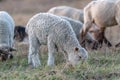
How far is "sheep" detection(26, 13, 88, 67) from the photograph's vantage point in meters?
11.8

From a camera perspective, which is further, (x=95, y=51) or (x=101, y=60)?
(x=95, y=51)

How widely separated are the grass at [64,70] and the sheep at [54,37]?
0.25 metres

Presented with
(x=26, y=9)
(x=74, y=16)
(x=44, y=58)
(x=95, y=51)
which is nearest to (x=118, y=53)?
(x=95, y=51)

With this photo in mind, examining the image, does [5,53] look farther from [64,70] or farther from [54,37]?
[64,70]

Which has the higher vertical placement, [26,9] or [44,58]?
[26,9]

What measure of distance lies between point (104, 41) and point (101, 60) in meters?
3.95

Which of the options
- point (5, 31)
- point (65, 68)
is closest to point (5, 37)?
point (5, 31)

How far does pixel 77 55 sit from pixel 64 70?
740mm

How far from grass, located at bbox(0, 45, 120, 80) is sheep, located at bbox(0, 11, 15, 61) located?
0.61 ft

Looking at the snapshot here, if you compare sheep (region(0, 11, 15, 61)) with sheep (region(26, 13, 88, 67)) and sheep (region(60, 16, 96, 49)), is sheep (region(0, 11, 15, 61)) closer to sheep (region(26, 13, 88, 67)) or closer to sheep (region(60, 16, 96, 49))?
sheep (region(26, 13, 88, 67))

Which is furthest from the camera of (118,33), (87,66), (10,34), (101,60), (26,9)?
(26,9)

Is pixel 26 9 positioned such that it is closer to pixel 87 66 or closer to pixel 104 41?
pixel 104 41

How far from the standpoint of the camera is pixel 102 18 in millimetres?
16188

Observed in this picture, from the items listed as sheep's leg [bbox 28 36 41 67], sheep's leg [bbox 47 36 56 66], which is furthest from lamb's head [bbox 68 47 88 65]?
sheep's leg [bbox 28 36 41 67]
